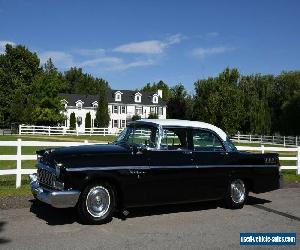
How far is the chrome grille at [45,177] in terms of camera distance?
7.73 meters

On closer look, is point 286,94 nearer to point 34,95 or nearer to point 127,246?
point 34,95

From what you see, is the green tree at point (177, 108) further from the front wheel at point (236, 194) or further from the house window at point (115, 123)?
the front wheel at point (236, 194)

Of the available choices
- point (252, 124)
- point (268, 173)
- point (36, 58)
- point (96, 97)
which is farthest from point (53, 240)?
point (96, 97)

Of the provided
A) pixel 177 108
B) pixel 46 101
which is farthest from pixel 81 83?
pixel 46 101

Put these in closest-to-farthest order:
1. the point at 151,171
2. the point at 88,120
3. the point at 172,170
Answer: the point at 151,171 → the point at 172,170 → the point at 88,120

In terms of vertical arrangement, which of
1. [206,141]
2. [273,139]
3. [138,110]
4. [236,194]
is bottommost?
[236,194]

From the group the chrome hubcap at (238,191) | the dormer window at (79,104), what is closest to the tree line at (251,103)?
the dormer window at (79,104)

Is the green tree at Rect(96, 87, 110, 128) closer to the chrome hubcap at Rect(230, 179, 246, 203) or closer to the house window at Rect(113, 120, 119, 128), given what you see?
the house window at Rect(113, 120, 119, 128)

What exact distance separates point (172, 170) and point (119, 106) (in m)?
82.9

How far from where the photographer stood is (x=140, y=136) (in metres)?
9.05

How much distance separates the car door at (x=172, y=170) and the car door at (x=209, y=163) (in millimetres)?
188

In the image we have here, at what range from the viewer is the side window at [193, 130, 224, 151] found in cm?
928

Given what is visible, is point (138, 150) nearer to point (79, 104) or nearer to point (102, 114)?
point (102, 114)

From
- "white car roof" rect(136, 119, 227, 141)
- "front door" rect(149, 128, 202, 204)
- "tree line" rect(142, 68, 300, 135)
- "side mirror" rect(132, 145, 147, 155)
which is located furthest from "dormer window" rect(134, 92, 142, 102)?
"side mirror" rect(132, 145, 147, 155)
